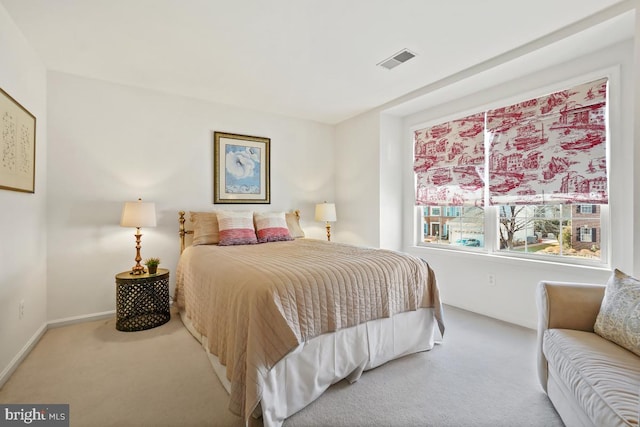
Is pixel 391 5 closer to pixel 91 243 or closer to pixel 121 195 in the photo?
pixel 121 195

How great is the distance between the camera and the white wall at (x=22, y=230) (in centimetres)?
201

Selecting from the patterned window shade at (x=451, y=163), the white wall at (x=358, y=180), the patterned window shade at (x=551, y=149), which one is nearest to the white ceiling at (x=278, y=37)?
the patterned window shade at (x=551, y=149)

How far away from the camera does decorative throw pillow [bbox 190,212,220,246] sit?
3262 mm

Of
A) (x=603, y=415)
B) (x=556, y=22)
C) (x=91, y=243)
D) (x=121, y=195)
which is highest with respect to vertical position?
(x=556, y=22)

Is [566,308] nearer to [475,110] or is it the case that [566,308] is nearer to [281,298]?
[281,298]

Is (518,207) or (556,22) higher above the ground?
(556,22)

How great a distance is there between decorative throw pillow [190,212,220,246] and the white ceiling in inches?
58.0

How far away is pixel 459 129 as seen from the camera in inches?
139

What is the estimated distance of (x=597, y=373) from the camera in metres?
1.23

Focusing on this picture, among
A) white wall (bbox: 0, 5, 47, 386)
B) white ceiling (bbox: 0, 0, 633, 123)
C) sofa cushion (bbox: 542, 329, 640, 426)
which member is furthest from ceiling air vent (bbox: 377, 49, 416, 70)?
white wall (bbox: 0, 5, 47, 386)

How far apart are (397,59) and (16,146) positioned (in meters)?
3.19

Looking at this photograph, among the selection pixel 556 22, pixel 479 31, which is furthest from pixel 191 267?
pixel 556 22

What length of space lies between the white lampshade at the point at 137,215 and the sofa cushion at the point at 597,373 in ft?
10.9

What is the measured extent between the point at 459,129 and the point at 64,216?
444cm
